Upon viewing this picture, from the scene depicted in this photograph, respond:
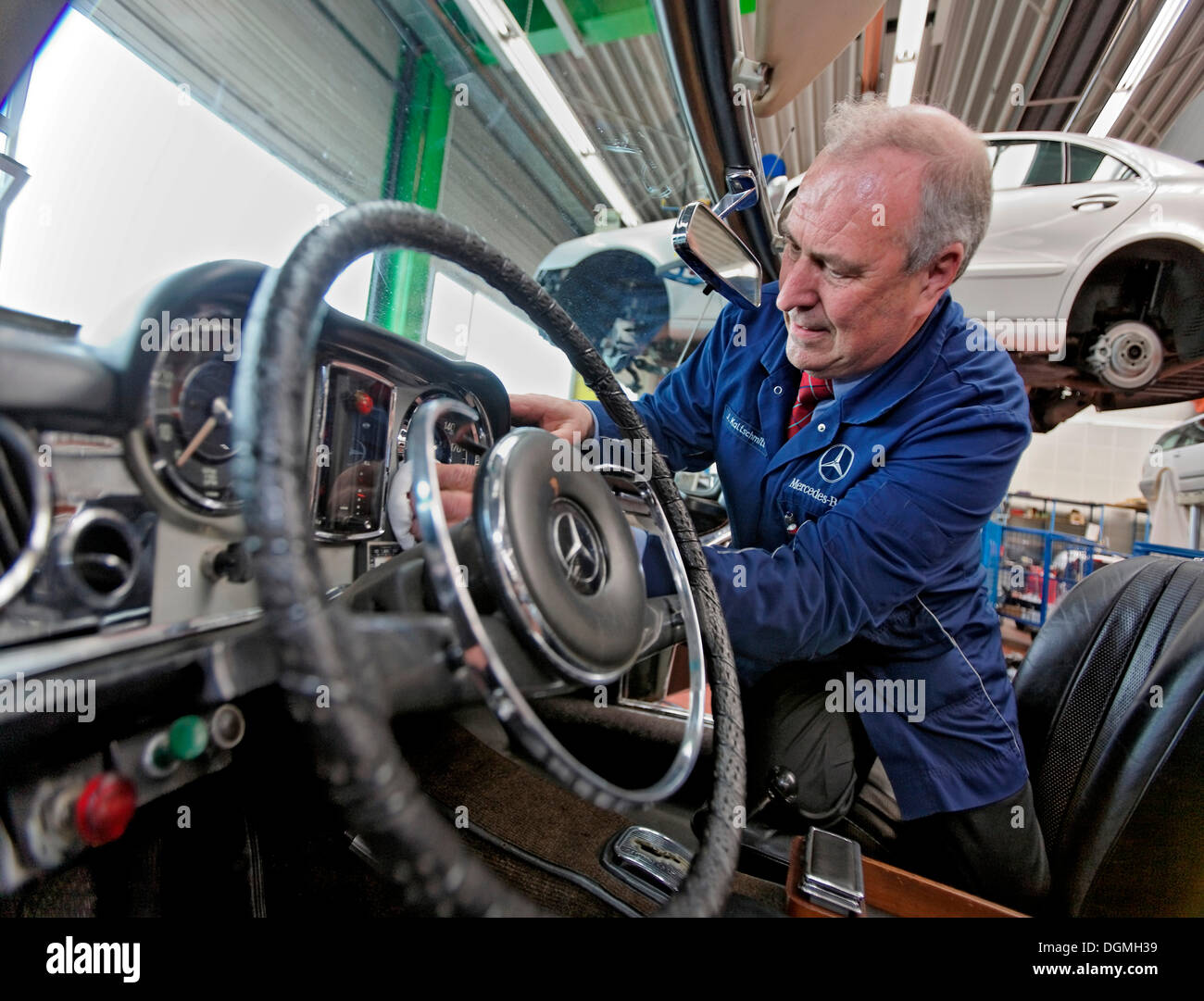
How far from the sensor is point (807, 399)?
51.4 inches

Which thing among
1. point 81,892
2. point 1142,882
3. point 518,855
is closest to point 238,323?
point 81,892

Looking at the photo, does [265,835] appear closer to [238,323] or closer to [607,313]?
[238,323]

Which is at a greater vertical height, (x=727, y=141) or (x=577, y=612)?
(x=727, y=141)

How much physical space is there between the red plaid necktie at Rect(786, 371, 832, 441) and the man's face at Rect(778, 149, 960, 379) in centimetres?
7

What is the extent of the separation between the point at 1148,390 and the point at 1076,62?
236 cm

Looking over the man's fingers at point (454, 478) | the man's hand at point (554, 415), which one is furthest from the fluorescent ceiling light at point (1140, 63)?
the man's fingers at point (454, 478)

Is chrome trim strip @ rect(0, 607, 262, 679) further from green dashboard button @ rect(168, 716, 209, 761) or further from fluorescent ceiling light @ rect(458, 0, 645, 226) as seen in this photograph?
fluorescent ceiling light @ rect(458, 0, 645, 226)

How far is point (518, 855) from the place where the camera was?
943 millimetres

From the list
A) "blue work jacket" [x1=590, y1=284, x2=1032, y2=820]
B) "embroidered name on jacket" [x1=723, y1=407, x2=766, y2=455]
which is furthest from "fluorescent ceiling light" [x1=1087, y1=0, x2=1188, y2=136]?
"embroidered name on jacket" [x1=723, y1=407, x2=766, y2=455]

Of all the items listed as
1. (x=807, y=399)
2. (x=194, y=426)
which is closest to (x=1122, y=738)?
(x=807, y=399)

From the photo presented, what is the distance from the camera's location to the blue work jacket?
928 mm
